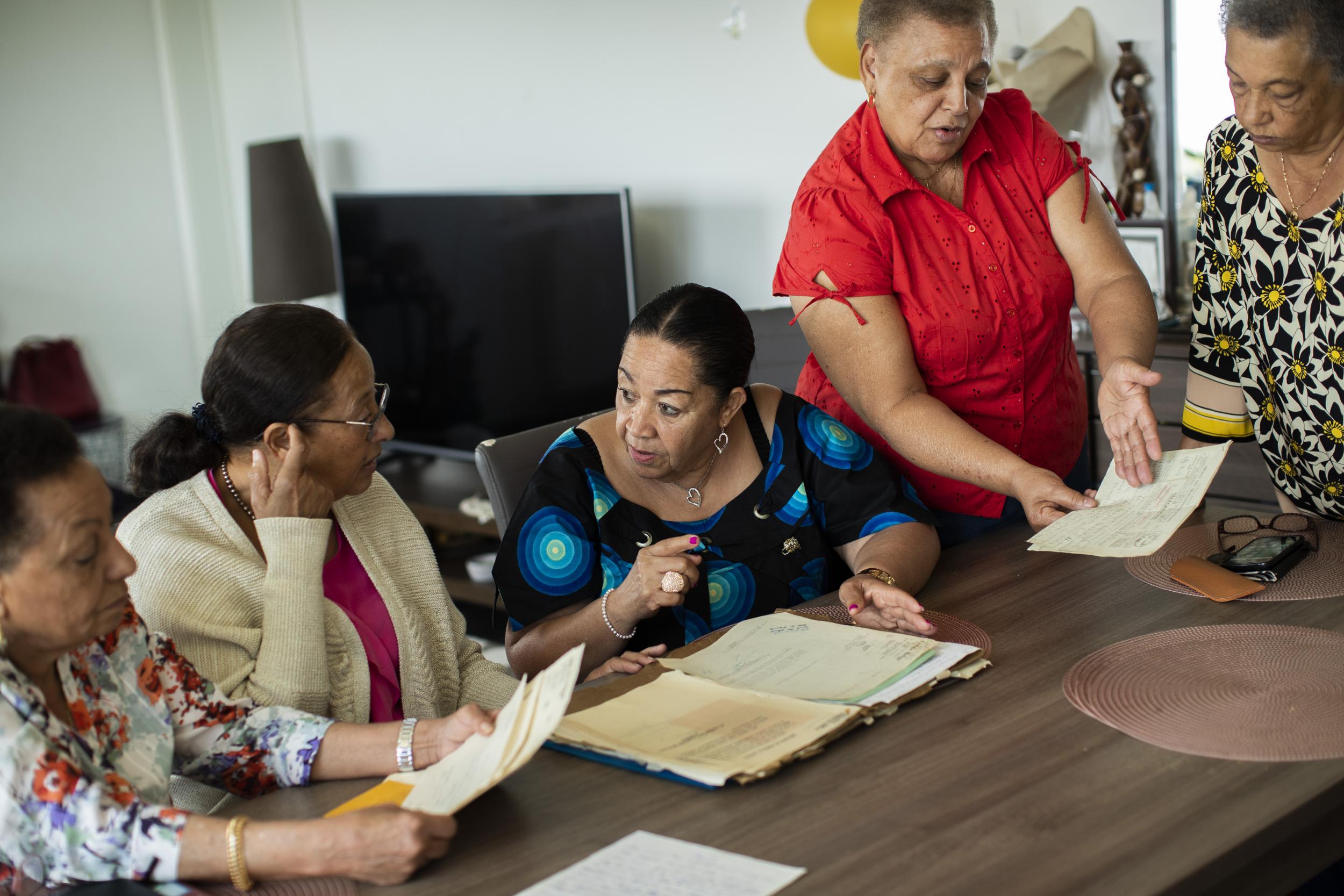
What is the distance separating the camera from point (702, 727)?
52.5 inches

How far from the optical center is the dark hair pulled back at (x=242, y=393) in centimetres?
164

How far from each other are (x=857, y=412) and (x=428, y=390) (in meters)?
2.82

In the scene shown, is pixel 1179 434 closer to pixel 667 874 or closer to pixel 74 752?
pixel 667 874

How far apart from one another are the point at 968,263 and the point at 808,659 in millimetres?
749

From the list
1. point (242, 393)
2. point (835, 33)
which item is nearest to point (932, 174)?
point (242, 393)

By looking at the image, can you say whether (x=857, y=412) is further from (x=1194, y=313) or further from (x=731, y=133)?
(x=731, y=133)

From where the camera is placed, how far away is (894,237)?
190 centimetres

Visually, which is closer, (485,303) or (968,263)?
(968,263)

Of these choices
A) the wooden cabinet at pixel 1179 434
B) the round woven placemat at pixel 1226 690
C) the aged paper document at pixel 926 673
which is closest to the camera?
the round woven placemat at pixel 1226 690

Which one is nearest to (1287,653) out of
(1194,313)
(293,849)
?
(1194,313)

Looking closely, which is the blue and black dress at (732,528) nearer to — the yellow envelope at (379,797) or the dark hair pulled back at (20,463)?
the yellow envelope at (379,797)

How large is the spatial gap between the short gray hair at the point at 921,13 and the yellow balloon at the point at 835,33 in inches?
55.5

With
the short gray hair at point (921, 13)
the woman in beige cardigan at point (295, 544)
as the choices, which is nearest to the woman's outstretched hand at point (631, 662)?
the woman in beige cardigan at point (295, 544)

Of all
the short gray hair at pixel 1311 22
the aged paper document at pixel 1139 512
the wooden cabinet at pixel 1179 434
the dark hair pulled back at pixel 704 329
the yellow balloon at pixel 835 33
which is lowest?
the wooden cabinet at pixel 1179 434
